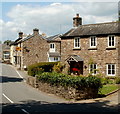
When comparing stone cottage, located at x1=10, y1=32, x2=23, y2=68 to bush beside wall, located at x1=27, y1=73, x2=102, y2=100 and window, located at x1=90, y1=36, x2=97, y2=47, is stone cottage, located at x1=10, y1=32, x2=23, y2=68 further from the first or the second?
bush beside wall, located at x1=27, y1=73, x2=102, y2=100

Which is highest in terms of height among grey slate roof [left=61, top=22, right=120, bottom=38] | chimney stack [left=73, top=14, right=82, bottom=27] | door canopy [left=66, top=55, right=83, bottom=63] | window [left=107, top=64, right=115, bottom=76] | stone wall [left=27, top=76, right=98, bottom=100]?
chimney stack [left=73, top=14, right=82, bottom=27]

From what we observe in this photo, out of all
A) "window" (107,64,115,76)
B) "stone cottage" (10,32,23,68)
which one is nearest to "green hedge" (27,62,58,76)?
"window" (107,64,115,76)

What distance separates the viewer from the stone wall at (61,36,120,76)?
96.7 ft

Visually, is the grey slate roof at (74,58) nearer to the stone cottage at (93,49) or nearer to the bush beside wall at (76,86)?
the stone cottage at (93,49)

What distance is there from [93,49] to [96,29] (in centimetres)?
305

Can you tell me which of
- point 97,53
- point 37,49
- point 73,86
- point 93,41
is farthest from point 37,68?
point 73,86

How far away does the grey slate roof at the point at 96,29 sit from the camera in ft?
98.4

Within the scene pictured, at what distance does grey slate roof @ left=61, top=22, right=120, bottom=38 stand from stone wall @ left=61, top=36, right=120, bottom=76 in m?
0.75

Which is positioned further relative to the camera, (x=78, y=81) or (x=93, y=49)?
(x=93, y=49)

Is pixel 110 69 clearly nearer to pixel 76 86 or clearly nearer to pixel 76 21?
pixel 76 21

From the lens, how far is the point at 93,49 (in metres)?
31.0

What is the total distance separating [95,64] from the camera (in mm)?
31016

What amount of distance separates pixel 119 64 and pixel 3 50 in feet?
227

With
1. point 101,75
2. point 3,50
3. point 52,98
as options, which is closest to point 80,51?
point 101,75
